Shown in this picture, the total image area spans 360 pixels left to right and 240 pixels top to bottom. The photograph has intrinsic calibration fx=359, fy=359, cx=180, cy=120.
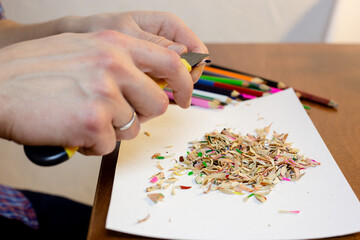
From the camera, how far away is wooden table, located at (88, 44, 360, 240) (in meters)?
0.52

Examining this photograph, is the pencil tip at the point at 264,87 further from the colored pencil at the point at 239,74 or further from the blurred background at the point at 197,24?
the blurred background at the point at 197,24

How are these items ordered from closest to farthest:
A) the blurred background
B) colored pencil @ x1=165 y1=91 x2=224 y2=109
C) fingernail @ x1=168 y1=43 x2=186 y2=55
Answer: fingernail @ x1=168 y1=43 x2=186 y2=55 → colored pencil @ x1=165 y1=91 x2=224 y2=109 → the blurred background

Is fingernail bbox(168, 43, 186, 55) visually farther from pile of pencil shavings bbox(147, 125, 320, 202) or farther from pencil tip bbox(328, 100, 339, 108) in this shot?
pencil tip bbox(328, 100, 339, 108)

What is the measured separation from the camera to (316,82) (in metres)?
0.87

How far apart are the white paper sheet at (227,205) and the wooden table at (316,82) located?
2 centimetres

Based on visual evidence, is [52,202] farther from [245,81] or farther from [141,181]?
[245,81]

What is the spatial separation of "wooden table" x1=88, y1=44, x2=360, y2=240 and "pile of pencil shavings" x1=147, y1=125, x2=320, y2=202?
0.24 ft

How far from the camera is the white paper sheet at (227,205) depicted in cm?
44

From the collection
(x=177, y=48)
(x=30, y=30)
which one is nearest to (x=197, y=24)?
(x=30, y=30)

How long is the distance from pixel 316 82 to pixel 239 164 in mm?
422

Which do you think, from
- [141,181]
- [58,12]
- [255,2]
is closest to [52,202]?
[141,181]

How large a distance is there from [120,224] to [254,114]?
1.24ft

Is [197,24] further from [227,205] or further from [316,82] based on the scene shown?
[227,205]

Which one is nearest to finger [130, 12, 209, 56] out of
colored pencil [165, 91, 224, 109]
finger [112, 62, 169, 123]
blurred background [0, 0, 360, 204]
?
colored pencil [165, 91, 224, 109]
